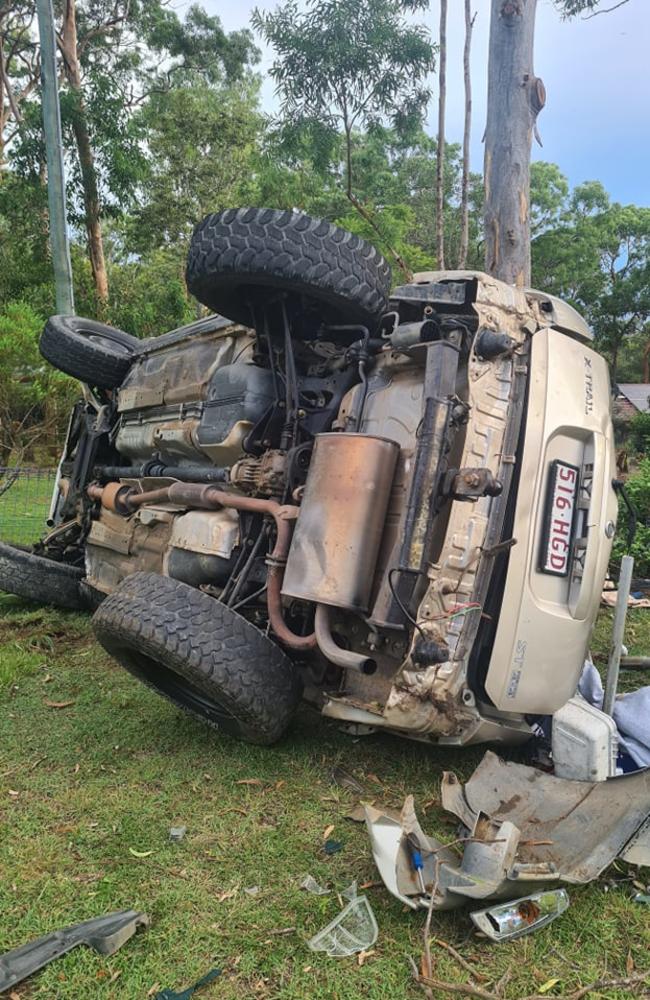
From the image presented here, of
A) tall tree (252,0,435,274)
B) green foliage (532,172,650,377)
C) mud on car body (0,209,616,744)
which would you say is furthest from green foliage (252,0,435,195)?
green foliage (532,172,650,377)

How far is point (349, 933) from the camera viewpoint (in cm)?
188

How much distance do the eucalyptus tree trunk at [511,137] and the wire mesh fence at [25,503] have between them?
15.5ft

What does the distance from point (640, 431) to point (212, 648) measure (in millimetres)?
11521

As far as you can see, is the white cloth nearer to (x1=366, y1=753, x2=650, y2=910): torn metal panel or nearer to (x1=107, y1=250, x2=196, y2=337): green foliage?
(x1=366, y1=753, x2=650, y2=910): torn metal panel

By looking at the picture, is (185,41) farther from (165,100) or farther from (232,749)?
(232,749)

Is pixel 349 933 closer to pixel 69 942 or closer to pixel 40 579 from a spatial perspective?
pixel 69 942

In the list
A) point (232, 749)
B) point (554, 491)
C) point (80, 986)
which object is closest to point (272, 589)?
point (232, 749)

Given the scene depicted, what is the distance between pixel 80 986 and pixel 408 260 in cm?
1438

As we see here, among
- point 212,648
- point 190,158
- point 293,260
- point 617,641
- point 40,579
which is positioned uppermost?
point 190,158

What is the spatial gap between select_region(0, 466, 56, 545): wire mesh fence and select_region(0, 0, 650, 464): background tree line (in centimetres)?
184

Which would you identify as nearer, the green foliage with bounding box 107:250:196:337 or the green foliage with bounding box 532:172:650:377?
the green foliage with bounding box 107:250:196:337

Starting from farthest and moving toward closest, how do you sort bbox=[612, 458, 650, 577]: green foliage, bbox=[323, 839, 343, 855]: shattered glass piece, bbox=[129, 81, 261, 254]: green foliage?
bbox=[129, 81, 261, 254]: green foliage → bbox=[612, 458, 650, 577]: green foliage → bbox=[323, 839, 343, 855]: shattered glass piece

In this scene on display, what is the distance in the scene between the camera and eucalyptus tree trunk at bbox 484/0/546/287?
589cm

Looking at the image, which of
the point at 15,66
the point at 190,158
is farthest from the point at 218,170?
the point at 15,66
